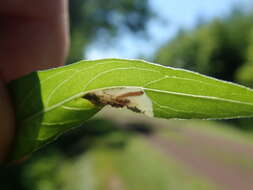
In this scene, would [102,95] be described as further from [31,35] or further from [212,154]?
[212,154]

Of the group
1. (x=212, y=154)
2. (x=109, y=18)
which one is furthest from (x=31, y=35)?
(x=109, y=18)

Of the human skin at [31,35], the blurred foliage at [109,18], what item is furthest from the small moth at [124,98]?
the blurred foliage at [109,18]

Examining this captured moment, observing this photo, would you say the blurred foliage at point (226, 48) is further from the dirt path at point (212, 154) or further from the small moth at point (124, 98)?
the small moth at point (124, 98)

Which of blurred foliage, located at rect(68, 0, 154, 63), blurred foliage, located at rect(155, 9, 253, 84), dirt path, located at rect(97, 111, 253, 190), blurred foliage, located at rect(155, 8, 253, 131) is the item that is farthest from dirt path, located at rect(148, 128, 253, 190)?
blurred foliage, located at rect(155, 9, 253, 84)

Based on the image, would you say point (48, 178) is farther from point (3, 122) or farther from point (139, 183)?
point (3, 122)

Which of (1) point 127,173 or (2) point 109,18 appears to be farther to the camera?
(2) point 109,18

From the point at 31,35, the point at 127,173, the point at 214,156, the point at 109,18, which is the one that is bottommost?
the point at 214,156

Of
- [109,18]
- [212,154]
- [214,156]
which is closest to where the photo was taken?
[214,156]

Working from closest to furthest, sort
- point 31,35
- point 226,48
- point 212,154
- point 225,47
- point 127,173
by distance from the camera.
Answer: point 31,35 → point 127,173 → point 212,154 → point 226,48 → point 225,47
